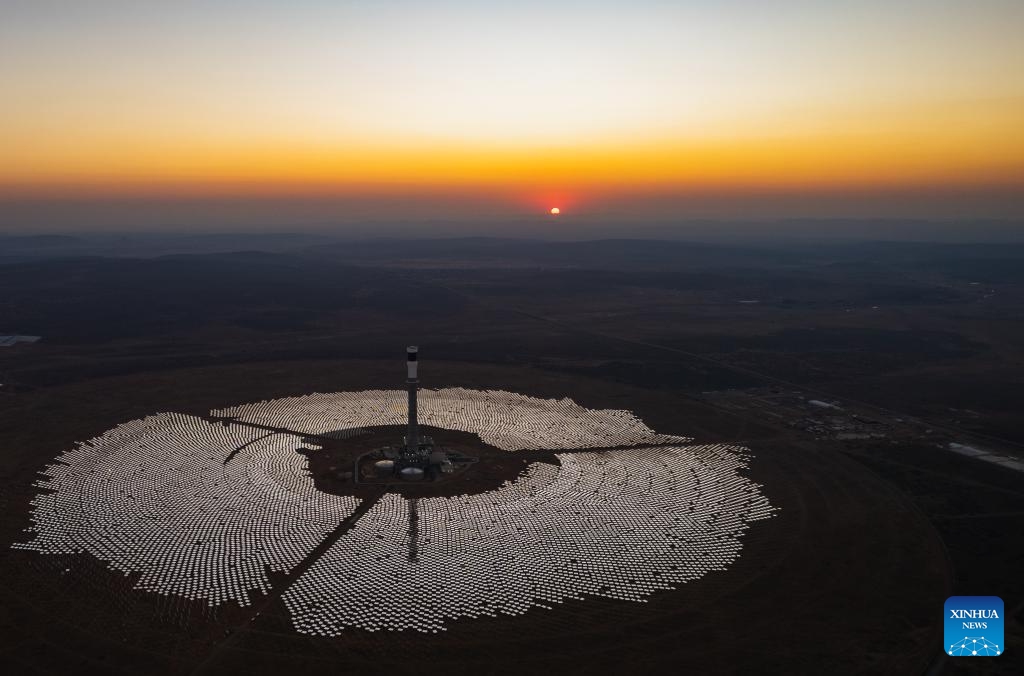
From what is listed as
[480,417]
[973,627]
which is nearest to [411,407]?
[480,417]

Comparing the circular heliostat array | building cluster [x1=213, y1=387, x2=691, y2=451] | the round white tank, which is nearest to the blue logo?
the circular heliostat array

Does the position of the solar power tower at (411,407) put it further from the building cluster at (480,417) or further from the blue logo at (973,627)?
the blue logo at (973,627)

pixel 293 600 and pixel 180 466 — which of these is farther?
pixel 180 466

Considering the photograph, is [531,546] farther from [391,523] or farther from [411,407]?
[411,407]

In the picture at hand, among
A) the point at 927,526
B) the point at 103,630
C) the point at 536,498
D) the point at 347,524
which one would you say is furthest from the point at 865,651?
the point at 103,630

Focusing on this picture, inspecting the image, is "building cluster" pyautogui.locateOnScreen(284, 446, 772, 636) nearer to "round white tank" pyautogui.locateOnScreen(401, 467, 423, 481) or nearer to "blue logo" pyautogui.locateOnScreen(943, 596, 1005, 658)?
"round white tank" pyautogui.locateOnScreen(401, 467, 423, 481)

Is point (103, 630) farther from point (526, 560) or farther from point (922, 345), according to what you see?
point (922, 345)
